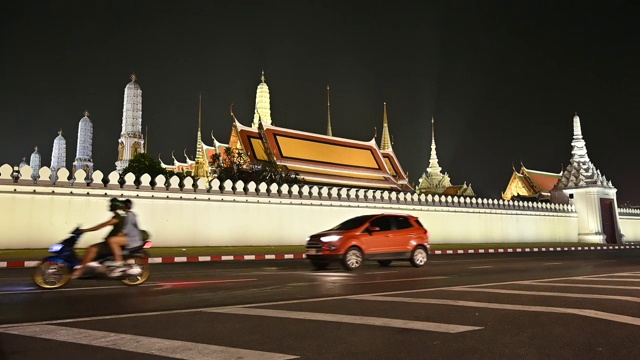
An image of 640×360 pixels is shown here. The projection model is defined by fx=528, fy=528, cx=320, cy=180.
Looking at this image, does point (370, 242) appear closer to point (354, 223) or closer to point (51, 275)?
point (354, 223)

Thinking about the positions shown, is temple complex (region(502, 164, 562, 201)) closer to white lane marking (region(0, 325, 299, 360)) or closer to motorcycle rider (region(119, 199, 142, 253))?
motorcycle rider (region(119, 199, 142, 253))

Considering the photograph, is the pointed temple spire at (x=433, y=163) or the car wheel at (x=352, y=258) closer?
the car wheel at (x=352, y=258)

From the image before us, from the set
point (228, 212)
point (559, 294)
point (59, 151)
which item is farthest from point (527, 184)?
point (59, 151)

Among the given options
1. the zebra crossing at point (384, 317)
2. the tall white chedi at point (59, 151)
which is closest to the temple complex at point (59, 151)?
the tall white chedi at point (59, 151)

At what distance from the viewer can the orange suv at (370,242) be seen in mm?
12898

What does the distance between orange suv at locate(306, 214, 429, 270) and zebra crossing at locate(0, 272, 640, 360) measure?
4453 mm

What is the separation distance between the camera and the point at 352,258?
42.7 ft

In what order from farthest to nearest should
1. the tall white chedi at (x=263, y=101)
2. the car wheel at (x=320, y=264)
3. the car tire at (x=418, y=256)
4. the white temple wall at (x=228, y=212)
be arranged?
the tall white chedi at (x=263, y=101), the white temple wall at (x=228, y=212), the car tire at (x=418, y=256), the car wheel at (x=320, y=264)

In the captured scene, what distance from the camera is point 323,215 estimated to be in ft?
75.4

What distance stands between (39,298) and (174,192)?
12.1 meters

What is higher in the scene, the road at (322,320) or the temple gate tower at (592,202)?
the temple gate tower at (592,202)

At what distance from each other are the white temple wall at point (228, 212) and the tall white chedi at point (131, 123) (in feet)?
162

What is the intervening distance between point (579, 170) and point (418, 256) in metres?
26.5

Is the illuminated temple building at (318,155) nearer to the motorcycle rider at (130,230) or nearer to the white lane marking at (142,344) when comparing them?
the motorcycle rider at (130,230)
